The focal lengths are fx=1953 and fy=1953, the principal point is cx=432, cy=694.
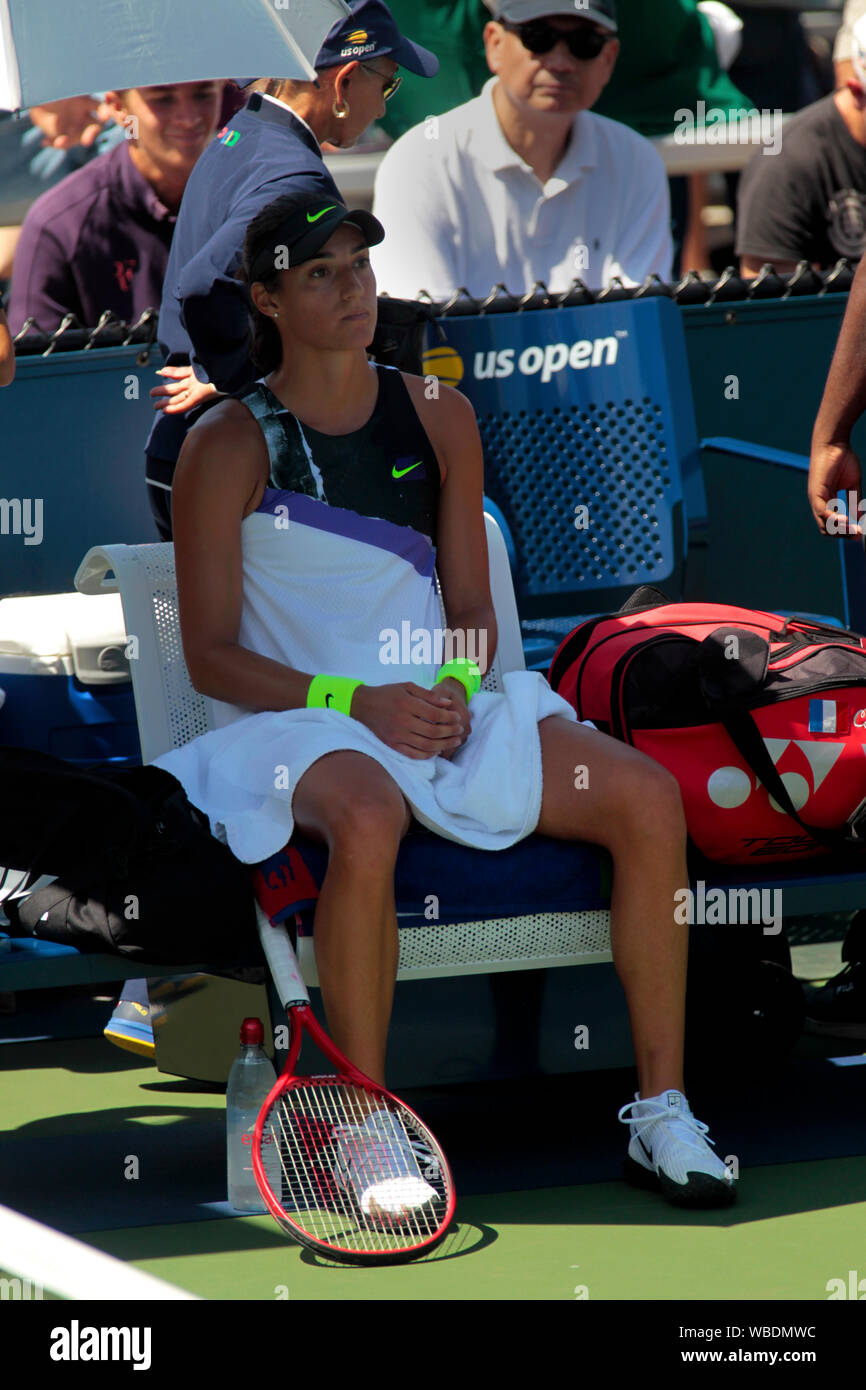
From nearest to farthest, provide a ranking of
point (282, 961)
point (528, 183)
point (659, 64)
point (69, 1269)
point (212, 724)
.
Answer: point (69, 1269)
point (282, 961)
point (212, 724)
point (528, 183)
point (659, 64)

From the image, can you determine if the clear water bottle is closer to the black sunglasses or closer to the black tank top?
the black tank top

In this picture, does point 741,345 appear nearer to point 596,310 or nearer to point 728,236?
point 596,310

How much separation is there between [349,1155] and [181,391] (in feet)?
5.65

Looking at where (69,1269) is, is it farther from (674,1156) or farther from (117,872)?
(674,1156)

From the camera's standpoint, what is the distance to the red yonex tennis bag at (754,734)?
3301 millimetres

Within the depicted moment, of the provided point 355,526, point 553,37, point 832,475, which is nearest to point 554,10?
point 553,37

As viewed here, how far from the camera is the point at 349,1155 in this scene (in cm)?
293

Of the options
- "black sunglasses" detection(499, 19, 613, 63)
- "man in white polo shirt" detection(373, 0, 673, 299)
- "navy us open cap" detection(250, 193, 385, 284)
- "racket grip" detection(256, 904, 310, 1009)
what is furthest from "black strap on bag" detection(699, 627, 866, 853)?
"black sunglasses" detection(499, 19, 613, 63)

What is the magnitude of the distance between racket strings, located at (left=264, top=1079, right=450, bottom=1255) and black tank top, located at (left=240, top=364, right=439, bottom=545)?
3.48ft

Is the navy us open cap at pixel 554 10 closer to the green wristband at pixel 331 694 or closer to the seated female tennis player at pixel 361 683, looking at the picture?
the seated female tennis player at pixel 361 683

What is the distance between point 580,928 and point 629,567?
5.18 feet

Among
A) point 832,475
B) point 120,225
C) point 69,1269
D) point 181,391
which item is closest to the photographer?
point 69,1269

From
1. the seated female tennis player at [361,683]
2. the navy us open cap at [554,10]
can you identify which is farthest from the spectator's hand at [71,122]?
the seated female tennis player at [361,683]
